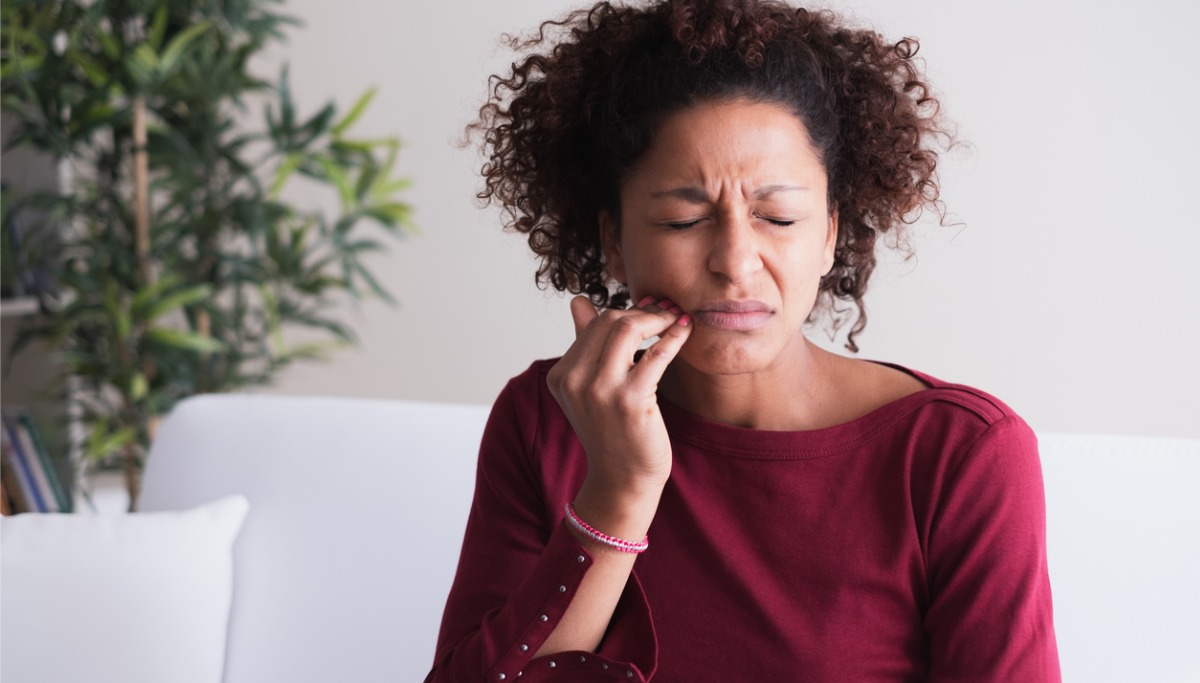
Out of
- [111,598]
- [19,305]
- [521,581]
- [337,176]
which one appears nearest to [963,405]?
[521,581]

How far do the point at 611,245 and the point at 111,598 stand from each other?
90 cm

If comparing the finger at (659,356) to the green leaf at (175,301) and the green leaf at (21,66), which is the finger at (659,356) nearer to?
the green leaf at (175,301)

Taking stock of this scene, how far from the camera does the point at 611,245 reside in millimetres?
1413

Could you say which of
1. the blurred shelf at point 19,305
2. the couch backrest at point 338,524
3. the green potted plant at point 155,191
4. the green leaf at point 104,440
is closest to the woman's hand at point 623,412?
the couch backrest at point 338,524

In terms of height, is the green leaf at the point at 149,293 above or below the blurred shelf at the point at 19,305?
above

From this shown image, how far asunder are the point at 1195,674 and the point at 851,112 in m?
0.84

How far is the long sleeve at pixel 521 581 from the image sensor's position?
4.06ft

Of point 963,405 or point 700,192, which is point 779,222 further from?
point 963,405

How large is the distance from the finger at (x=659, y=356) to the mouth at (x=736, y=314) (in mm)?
29

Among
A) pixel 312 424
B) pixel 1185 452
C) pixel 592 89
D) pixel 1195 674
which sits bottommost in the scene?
pixel 1195 674

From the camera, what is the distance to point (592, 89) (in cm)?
138

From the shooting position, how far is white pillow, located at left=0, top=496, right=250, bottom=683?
5.32 feet

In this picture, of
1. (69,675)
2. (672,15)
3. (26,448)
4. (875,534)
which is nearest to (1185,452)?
(875,534)

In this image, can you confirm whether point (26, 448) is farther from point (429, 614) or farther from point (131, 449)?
point (429, 614)
